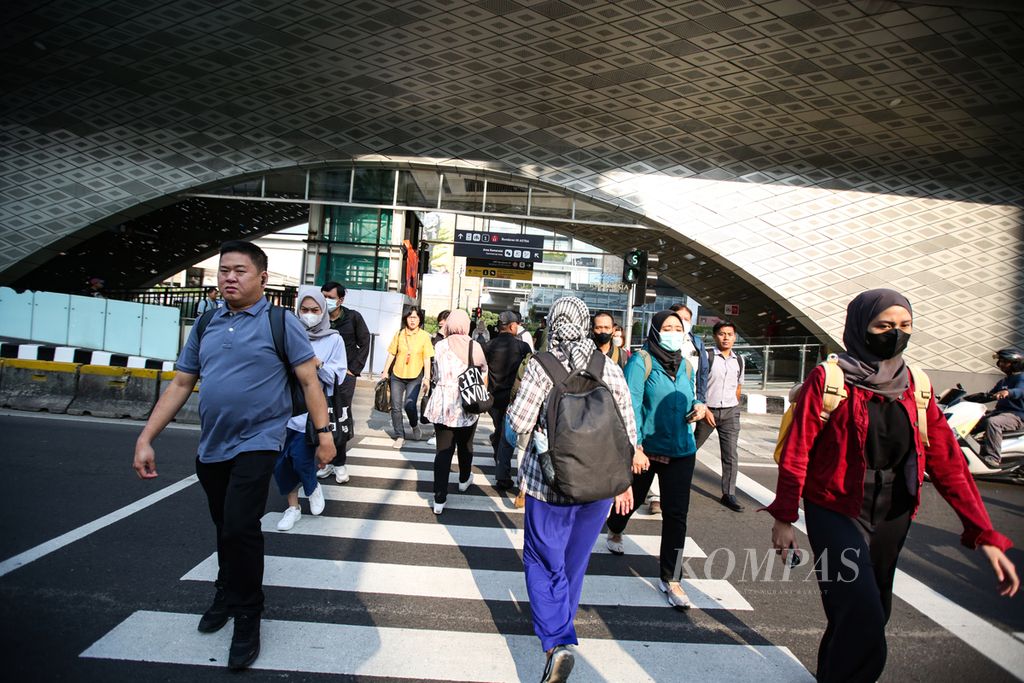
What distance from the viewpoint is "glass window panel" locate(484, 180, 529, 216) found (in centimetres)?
1947

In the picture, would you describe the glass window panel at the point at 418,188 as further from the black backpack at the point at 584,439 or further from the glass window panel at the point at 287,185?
the black backpack at the point at 584,439

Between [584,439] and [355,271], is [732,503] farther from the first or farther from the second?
[355,271]

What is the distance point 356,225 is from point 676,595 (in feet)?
59.4

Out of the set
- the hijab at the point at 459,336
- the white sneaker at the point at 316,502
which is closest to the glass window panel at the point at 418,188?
the hijab at the point at 459,336

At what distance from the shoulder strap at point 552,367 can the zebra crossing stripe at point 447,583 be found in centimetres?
161

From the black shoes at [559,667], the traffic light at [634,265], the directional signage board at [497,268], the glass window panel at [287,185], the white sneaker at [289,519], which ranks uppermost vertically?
the glass window panel at [287,185]

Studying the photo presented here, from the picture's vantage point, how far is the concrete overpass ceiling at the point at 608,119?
13.7 m

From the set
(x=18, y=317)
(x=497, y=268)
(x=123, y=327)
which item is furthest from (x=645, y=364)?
(x=497, y=268)

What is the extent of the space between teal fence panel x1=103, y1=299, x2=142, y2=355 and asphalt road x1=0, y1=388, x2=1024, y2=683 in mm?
8035

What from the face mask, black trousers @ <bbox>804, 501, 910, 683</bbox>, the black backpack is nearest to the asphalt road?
black trousers @ <bbox>804, 501, 910, 683</bbox>

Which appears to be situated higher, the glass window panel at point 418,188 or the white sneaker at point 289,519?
the glass window panel at point 418,188

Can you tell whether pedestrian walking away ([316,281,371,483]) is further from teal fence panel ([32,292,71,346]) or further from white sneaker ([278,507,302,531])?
teal fence panel ([32,292,71,346])

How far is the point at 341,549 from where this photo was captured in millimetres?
4289

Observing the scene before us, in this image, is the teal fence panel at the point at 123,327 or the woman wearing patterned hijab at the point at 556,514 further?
the teal fence panel at the point at 123,327
